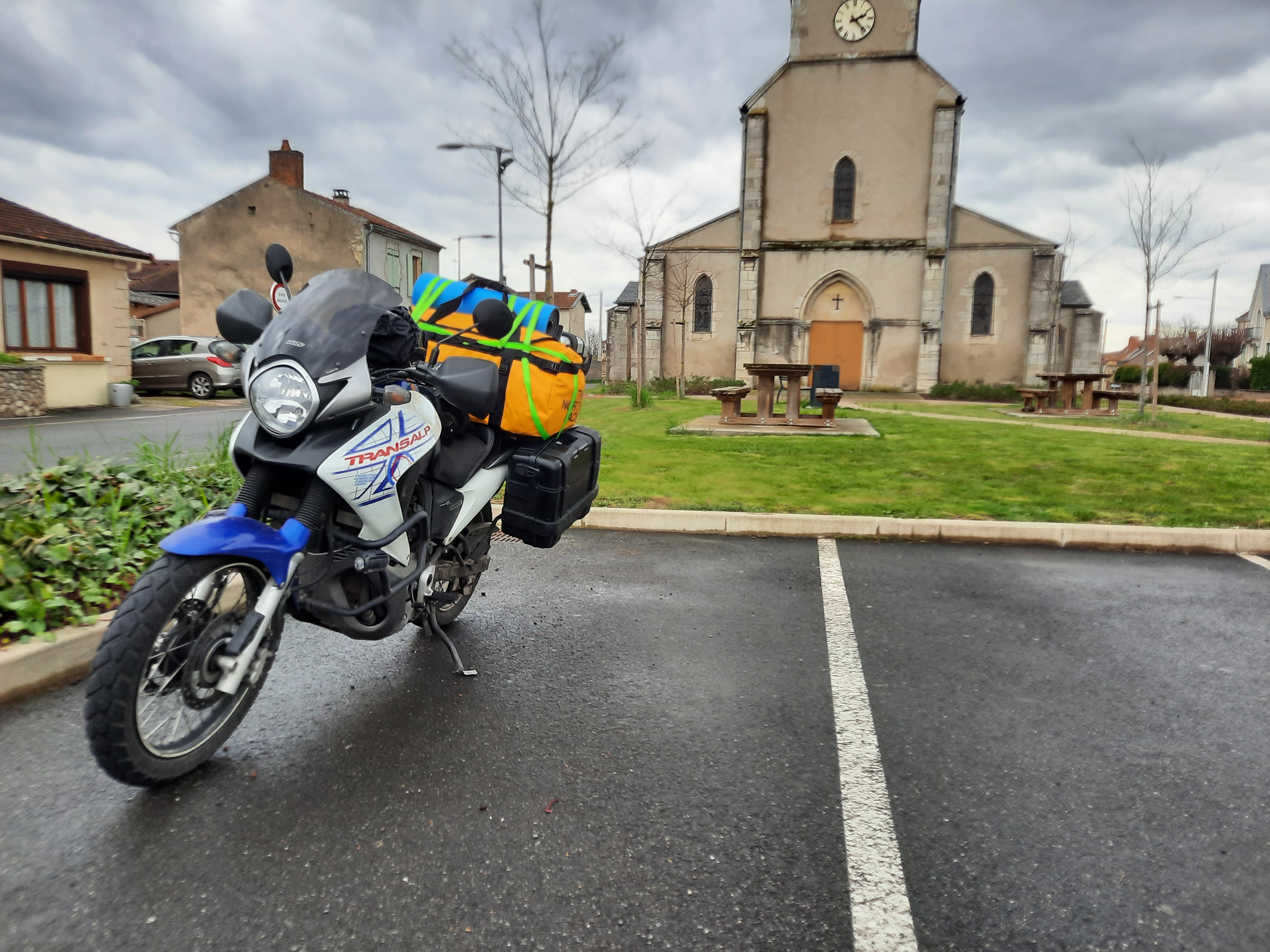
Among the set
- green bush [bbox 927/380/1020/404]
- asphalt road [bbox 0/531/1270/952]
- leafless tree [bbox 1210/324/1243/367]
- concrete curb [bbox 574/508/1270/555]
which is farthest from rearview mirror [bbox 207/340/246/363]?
leafless tree [bbox 1210/324/1243/367]

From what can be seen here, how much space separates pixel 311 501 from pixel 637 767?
4.50 ft

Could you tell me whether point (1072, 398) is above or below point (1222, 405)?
above

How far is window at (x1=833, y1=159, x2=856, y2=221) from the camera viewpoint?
30.0m

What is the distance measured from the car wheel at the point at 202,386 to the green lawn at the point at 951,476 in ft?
45.4

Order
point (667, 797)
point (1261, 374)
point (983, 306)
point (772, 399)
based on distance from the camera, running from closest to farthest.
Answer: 1. point (667, 797)
2. point (772, 399)
3. point (983, 306)
4. point (1261, 374)

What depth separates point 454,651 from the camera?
3266 mm

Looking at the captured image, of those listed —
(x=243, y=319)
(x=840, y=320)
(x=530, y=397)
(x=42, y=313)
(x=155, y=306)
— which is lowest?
(x=530, y=397)

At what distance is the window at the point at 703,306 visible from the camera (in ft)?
105

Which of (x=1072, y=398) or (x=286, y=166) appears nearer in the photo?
(x=1072, y=398)

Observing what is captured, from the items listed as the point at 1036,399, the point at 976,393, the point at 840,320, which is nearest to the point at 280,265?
the point at 1036,399

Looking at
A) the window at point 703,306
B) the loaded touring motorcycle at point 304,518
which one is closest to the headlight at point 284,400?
the loaded touring motorcycle at point 304,518

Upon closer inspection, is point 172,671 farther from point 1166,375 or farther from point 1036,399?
point 1166,375

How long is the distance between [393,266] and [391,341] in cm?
4099

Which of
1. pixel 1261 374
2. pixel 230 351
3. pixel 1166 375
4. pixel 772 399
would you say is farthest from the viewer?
pixel 1166 375
